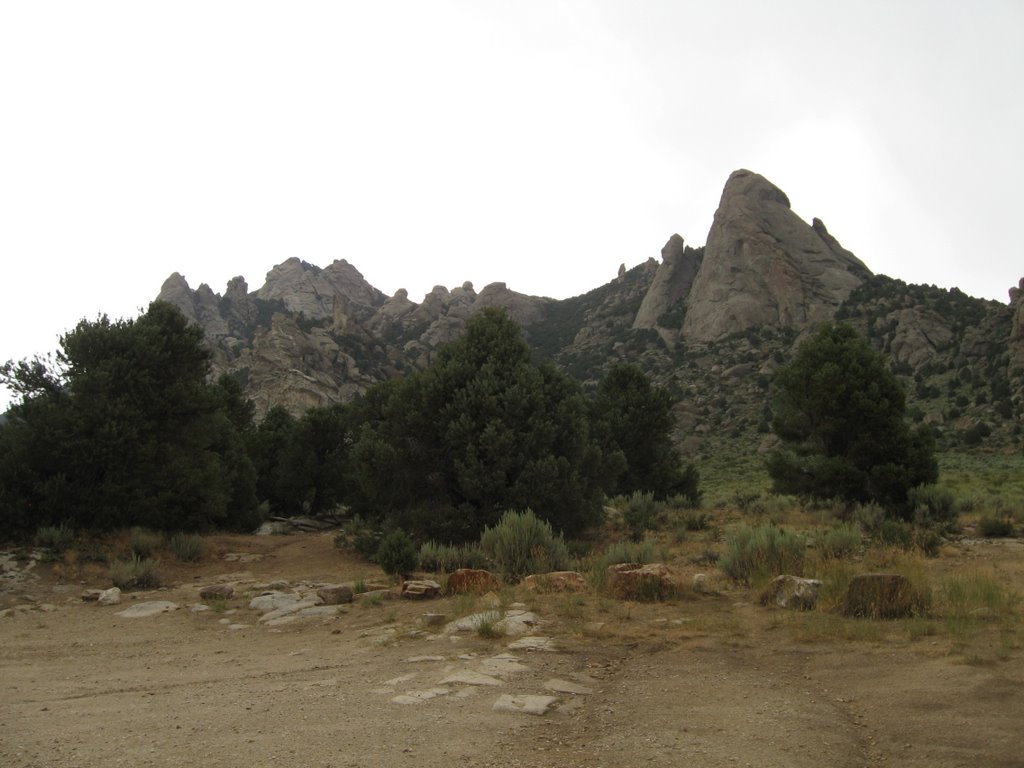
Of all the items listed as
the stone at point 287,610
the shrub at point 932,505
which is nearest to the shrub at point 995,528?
the shrub at point 932,505

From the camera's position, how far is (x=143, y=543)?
16547 mm

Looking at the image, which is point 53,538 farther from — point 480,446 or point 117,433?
point 480,446

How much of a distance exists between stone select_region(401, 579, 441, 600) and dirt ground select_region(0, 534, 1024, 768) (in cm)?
54

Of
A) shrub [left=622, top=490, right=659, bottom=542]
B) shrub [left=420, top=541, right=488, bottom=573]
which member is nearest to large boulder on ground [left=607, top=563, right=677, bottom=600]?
shrub [left=420, top=541, right=488, bottom=573]

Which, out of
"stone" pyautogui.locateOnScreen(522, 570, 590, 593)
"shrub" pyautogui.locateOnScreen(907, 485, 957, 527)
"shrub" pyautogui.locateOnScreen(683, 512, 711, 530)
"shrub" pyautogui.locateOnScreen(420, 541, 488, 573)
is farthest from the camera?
"shrub" pyautogui.locateOnScreen(683, 512, 711, 530)

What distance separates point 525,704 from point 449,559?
776 centimetres

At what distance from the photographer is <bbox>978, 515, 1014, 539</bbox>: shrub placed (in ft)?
54.5

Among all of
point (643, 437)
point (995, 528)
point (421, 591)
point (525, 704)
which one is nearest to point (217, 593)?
point (421, 591)

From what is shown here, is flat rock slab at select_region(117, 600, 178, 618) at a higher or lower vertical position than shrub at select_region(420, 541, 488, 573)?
lower

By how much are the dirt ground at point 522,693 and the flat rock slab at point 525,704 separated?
7 centimetres

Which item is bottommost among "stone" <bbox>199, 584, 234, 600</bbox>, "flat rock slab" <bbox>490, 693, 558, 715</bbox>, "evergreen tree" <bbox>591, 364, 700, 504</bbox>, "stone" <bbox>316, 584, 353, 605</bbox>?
"stone" <bbox>199, 584, 234, 600</bbox>

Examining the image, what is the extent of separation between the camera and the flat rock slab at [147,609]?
426 inches

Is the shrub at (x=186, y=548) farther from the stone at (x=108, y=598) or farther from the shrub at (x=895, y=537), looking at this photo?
the shrub at (x=895, y=537)

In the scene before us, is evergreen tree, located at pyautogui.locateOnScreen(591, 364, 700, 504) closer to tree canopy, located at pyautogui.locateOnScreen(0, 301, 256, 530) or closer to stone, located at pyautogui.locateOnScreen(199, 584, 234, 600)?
tree canopy, located at pyautogui.locateOnScreen(0, 301, 256, 530)
